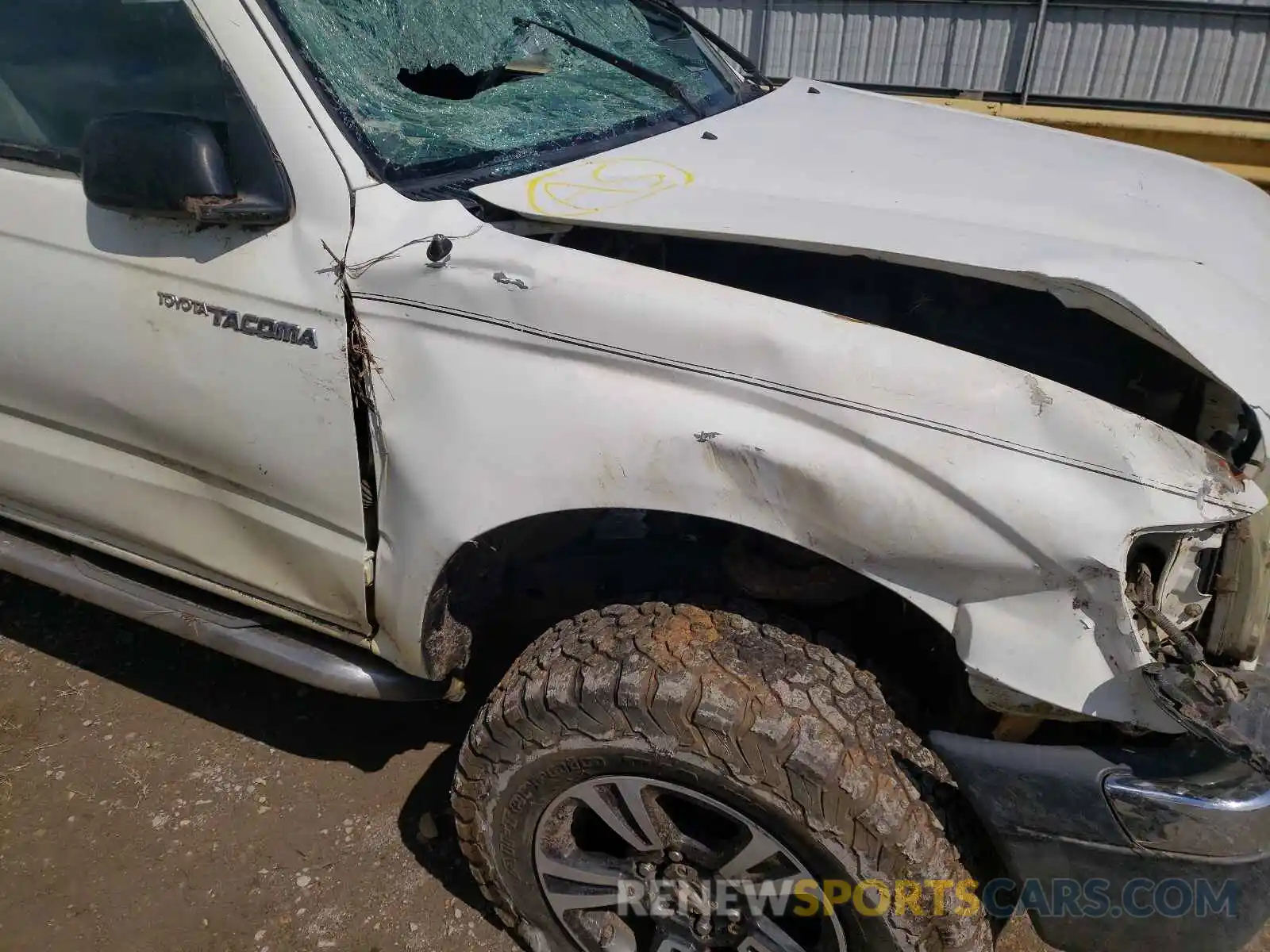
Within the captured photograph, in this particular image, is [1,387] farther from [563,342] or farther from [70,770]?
[563,342]

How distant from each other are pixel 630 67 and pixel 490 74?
0.38 meters

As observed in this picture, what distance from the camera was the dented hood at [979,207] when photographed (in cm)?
163

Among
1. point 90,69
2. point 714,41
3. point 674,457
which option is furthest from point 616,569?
point 714,41

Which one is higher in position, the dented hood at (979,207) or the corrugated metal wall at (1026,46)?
the corrugated metal wall at (1026,46)

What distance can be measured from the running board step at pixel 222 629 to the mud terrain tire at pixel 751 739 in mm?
346

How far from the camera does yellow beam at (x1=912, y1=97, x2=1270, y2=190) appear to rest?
203 inches

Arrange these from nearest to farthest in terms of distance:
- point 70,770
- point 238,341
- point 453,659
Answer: point 238,341 → point 453,659 → point 70,770

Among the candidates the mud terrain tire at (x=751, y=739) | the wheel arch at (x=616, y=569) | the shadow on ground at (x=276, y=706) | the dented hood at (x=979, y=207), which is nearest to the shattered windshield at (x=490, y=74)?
the dented hood at (x=979, y=207)

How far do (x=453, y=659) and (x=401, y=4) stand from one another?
5.06 feet

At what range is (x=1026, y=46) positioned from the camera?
24.2 feet

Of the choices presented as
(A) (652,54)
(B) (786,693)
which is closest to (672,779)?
(B) (786,693)

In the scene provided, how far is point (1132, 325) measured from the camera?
5.33 ft

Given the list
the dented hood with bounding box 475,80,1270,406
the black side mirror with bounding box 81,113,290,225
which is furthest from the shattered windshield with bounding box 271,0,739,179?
the black side mirror with bounding box 81,113,290,225

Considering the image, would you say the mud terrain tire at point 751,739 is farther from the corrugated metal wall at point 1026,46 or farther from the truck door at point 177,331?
the corrugated metal wall at point 1026,46
